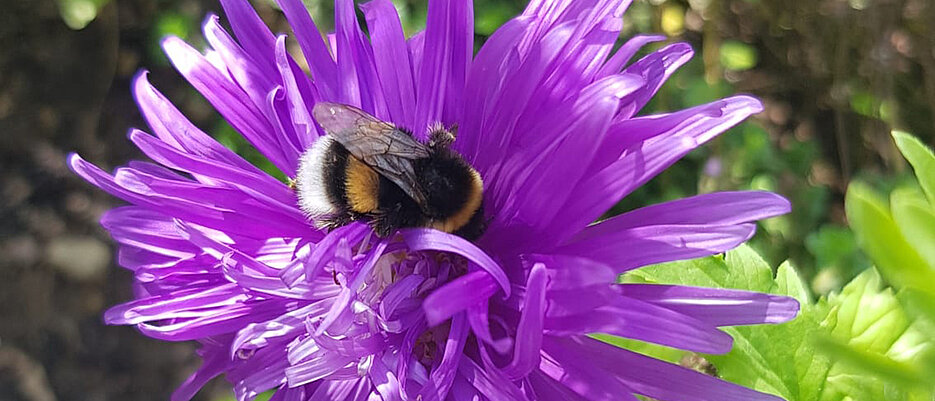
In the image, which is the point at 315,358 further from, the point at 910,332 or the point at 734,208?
the point at 910,332

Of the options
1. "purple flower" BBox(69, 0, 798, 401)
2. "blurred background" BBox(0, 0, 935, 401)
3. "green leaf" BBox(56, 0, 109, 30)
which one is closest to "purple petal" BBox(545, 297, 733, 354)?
"purple flower" BBox(69, 0, 798, 401)

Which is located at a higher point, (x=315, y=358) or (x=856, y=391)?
(x=315, y=358)

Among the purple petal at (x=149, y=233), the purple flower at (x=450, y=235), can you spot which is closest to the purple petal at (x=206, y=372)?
the purple flower at (x=450, y=235)

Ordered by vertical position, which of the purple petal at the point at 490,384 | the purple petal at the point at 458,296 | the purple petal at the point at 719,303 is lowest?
the purple petal at the point at 490,384

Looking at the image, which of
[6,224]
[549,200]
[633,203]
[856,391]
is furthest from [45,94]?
[856,391]

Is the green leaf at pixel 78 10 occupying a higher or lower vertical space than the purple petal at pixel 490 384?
lower

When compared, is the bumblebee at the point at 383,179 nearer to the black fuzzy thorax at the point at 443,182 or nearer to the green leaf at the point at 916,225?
the black fuzzy thorax at the point at 443,182

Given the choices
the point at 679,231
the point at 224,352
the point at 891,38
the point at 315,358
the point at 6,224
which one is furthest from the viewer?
the point at 6,224

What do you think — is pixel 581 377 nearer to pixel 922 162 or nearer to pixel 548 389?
pixel 548 389

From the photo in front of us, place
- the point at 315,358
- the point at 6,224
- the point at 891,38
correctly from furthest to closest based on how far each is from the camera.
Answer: the point at 6,224
the point at 891,38
the point at 315,358
